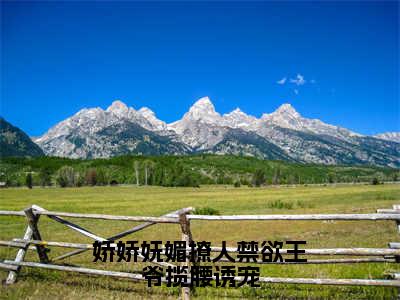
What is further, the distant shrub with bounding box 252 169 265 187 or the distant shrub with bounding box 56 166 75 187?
the distant shrub with bounding box 252 169 265 187

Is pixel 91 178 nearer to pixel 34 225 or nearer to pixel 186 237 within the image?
pixel 34 225

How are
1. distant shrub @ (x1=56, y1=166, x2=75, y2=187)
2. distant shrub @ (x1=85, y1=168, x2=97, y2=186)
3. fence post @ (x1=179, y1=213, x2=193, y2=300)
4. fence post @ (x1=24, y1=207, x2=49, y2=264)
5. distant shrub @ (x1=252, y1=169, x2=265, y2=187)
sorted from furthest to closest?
distant shrub @ (x1=252, y1=169, x2=265, y2=187), distant shrub @ (x1=85, y1=168, x2=97, y2=186), distant shrub @ (x1=56, y1=166, x2=75, y2=187), fence post @ (x1=24, y1=207, x2=49, y2=264), fence post @ (x1=179, y1=213, x2=193, y2=300)

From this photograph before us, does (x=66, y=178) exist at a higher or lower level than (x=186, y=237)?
lower

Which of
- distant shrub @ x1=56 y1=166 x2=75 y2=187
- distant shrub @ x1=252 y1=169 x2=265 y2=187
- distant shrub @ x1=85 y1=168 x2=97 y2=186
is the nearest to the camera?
distant shrub @ x1=56 y1=166 x2=75 y2=187

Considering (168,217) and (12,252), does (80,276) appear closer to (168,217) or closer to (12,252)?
(168,217)

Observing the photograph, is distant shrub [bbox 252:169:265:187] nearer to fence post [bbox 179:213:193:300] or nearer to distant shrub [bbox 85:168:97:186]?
distant shrub [bbox 85:168:97:186]

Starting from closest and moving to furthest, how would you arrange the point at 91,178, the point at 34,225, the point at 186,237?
the point at 186,237 → the point at 34,225 → the point at 91,178

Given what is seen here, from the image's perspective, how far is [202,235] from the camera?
21.2 m

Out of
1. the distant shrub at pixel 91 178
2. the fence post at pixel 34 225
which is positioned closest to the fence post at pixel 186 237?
the fence post at pixel 34 225

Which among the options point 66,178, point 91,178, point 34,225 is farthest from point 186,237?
point 66,178

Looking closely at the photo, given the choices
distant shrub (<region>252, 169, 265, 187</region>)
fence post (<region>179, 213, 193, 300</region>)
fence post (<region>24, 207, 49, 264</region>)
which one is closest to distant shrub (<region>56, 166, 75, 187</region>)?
distant shrub (<region>252, 169, 265, 187</region>)

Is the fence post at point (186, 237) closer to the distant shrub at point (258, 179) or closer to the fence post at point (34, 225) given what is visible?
the fence post at point (34, 225)

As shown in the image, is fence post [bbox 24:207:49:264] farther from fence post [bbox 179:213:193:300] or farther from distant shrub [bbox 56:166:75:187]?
distant shrub [bbox 56:166:75:187]

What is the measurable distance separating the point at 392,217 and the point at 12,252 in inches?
525
